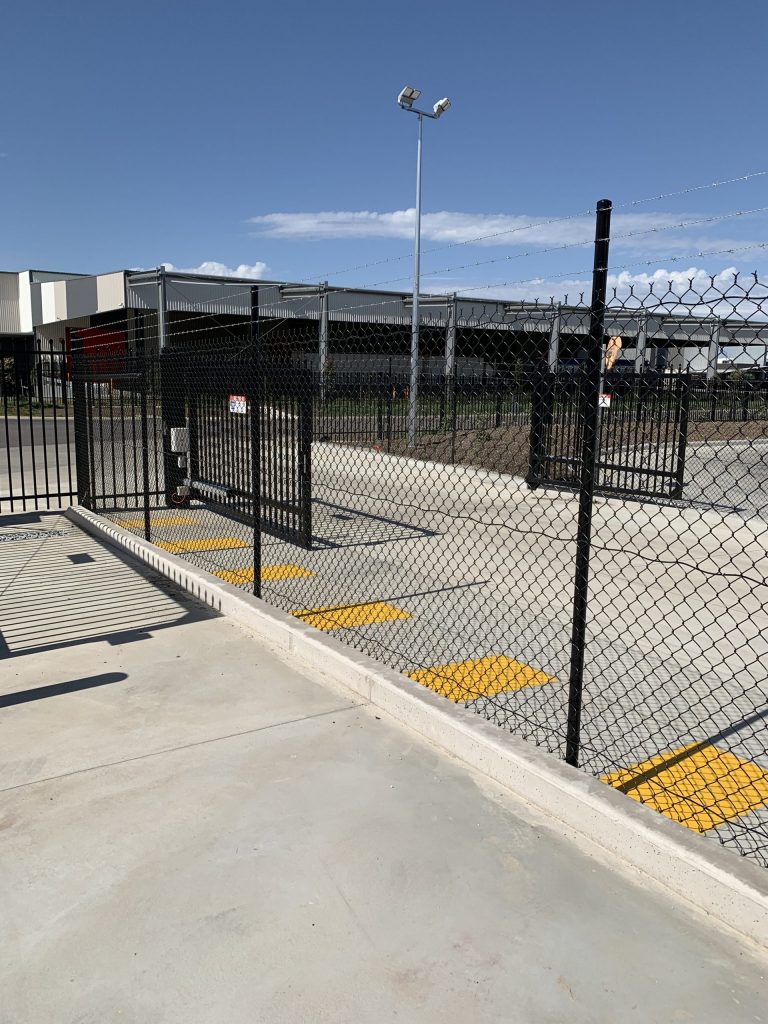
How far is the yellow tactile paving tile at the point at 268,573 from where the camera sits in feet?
22.9

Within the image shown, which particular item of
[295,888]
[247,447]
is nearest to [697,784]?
[295,888]

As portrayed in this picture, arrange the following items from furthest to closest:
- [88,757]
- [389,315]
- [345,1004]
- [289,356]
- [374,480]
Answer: [389,315], [374,480], [289,356], [88,757], [345,1004]

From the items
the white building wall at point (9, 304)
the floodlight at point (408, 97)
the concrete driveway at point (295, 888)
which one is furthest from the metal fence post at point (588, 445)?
the white building wall at point (9, 304)

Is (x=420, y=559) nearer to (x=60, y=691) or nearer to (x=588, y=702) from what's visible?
(x=588, y=702)

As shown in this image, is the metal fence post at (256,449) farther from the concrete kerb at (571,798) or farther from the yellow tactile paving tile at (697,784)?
the yellow tactile paving tile at (697,784)

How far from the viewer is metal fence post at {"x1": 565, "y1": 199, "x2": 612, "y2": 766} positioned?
123 inches

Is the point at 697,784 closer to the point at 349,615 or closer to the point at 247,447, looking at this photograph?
the point at 349,615

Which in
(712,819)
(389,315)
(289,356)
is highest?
(389,315)

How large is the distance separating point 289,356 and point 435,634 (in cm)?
250

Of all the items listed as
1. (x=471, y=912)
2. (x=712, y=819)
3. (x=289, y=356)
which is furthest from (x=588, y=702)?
(x=289, y=356)

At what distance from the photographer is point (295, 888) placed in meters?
2.71

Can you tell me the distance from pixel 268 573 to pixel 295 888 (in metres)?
4.80

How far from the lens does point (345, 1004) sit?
220cm

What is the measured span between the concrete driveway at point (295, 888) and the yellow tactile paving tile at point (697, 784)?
576mm
